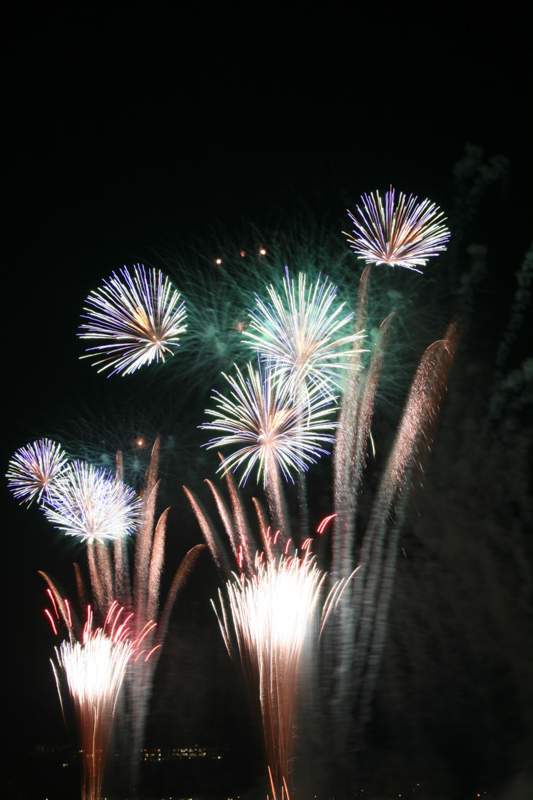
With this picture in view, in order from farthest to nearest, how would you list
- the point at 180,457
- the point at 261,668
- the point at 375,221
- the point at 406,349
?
the point at 180,457, the point at 406,349, the point at 261,668, the point at 375,221

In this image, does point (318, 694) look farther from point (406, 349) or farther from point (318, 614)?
point (406, 349)

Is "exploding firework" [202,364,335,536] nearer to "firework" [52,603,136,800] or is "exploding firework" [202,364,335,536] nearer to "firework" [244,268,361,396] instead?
"firework" [244,268,361,396]

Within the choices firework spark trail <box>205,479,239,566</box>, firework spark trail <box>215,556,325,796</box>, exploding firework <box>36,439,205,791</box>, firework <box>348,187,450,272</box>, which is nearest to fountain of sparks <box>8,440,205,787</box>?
exploding firework <box>36,439,205,791</box>

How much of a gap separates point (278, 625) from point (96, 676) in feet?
17.9

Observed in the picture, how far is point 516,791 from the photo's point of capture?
1189cm

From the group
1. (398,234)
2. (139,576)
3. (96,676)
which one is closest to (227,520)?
(139,576)

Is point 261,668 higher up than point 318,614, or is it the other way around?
point 318,614

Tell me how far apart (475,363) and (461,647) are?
6.15 meters

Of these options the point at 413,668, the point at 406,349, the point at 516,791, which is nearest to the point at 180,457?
the point at 406,349

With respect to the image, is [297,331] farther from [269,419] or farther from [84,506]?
[84,506]

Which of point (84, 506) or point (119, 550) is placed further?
point (119, 550)

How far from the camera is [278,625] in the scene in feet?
31.1

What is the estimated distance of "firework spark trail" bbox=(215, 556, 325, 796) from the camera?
9.58 m

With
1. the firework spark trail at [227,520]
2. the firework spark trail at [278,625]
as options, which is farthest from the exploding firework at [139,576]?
the firework spark trail at [278,625]
